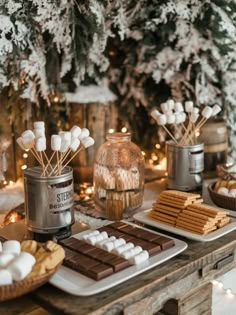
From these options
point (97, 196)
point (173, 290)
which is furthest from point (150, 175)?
point (173, 290)

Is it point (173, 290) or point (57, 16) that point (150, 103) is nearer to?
point (57, 16)

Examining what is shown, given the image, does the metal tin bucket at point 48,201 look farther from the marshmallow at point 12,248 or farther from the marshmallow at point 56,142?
the marshmallow at point 12,248

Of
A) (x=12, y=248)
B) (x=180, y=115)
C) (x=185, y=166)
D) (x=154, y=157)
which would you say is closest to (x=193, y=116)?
(x=180, y=115)

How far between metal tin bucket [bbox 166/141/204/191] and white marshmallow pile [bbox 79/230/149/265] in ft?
1.52

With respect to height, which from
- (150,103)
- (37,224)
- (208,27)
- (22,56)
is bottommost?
(37,224)

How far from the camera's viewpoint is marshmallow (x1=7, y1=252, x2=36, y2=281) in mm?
756

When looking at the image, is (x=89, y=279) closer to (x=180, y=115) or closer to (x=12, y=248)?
(x=12, y=248)

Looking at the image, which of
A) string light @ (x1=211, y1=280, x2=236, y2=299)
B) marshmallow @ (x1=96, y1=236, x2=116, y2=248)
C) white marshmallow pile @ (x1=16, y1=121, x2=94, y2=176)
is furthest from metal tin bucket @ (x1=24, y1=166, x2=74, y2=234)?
string light @ (x1=211, y1=280, x2=236, y2=299)

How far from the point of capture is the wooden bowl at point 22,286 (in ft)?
2.50

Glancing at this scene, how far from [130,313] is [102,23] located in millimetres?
997

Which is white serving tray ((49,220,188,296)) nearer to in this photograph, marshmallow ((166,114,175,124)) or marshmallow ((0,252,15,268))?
marshmallow ((0,252,15,268))

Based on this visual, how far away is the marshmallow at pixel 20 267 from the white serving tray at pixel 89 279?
92 millimetres

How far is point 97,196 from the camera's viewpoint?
1312 millimetres

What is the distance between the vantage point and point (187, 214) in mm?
1111
